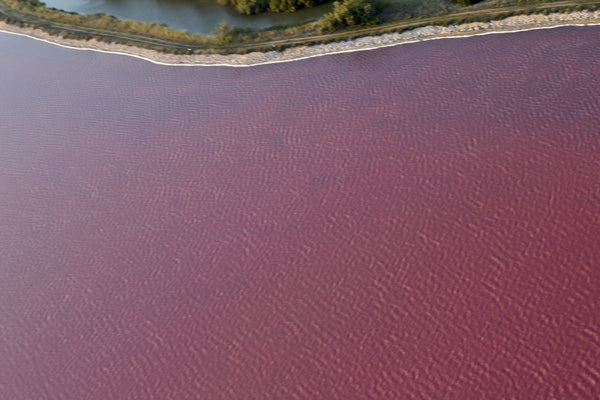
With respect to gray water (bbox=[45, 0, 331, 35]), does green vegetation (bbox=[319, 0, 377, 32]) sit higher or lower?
lower

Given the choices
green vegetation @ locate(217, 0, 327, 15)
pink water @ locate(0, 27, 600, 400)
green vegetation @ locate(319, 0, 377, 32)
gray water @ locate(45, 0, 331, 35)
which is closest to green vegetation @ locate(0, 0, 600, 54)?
green vegetation @ locate(319, 0, 377, 32)

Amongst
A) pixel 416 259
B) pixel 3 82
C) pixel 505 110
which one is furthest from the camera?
pixel 3 82

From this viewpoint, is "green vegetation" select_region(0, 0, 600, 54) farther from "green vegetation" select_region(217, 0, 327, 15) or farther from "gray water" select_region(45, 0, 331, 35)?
"gray water" select_region(45, 0, 331, 35)

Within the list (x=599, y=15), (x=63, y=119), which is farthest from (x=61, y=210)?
(x=599, y=15)

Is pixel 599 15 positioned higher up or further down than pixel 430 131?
higher up

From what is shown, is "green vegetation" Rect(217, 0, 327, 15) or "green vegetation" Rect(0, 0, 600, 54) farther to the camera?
"green vegetation" Rect(217, 0, 327, 15)

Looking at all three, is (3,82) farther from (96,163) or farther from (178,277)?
(178,277)
